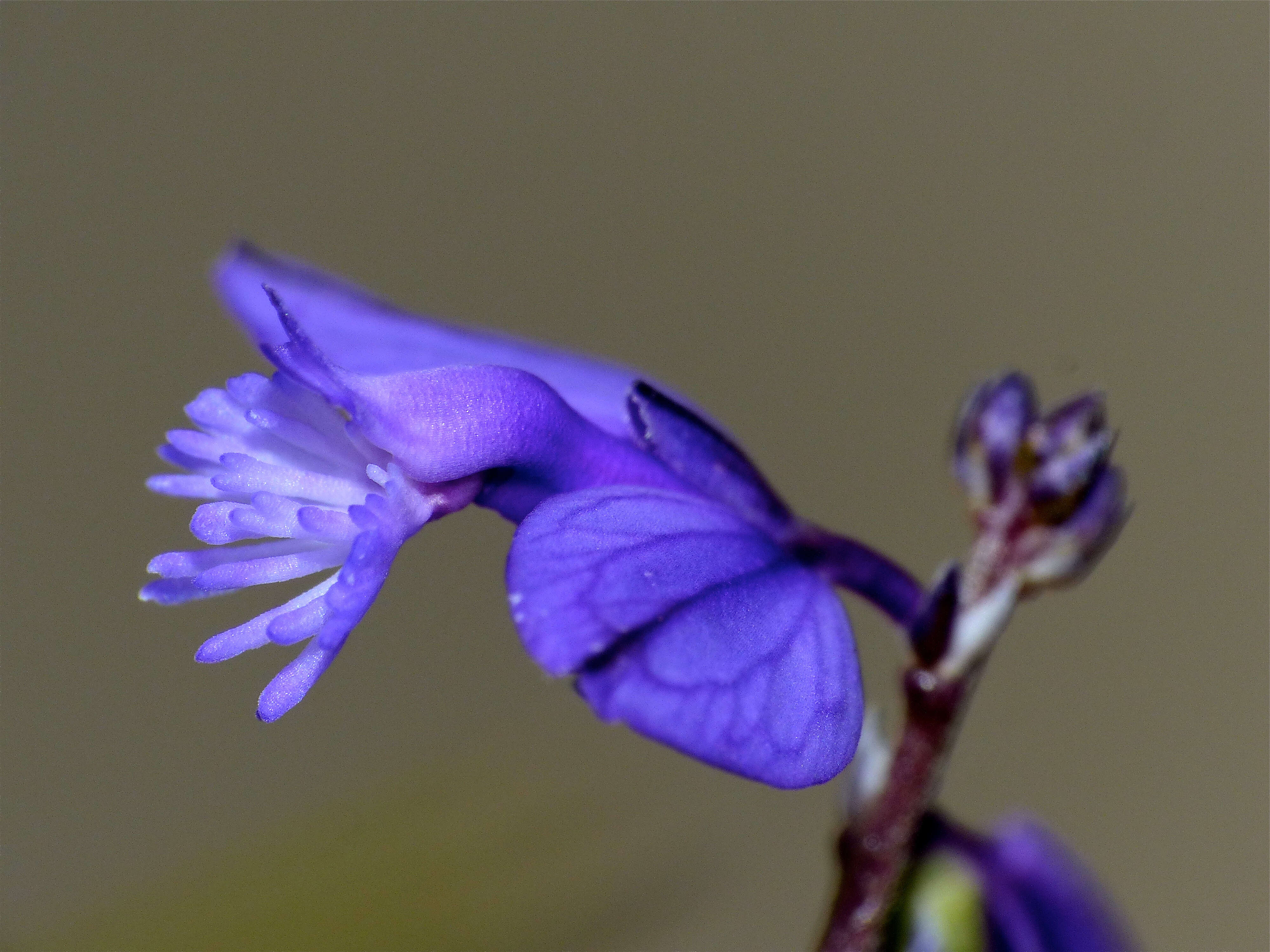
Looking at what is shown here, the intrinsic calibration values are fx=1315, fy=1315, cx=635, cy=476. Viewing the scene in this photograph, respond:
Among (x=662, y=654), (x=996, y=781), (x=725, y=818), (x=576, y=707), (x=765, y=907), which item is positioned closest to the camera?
(x=662, y=654)

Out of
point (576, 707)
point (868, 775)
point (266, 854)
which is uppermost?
point (868, 775)

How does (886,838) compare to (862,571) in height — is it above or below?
below

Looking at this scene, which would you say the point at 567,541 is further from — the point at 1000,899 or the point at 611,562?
the point at 1000,899

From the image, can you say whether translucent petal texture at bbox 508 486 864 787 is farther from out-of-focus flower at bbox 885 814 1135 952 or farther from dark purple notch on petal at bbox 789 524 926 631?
out-of-focus flower at bbox 885 814 1135 952

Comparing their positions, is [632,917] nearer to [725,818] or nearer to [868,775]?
[868,775]

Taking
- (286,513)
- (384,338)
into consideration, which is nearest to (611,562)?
(286,513)

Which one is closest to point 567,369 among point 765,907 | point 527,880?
point 527,880

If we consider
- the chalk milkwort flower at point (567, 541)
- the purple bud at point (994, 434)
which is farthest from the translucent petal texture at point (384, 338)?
the purple bud at point (994, 434)
